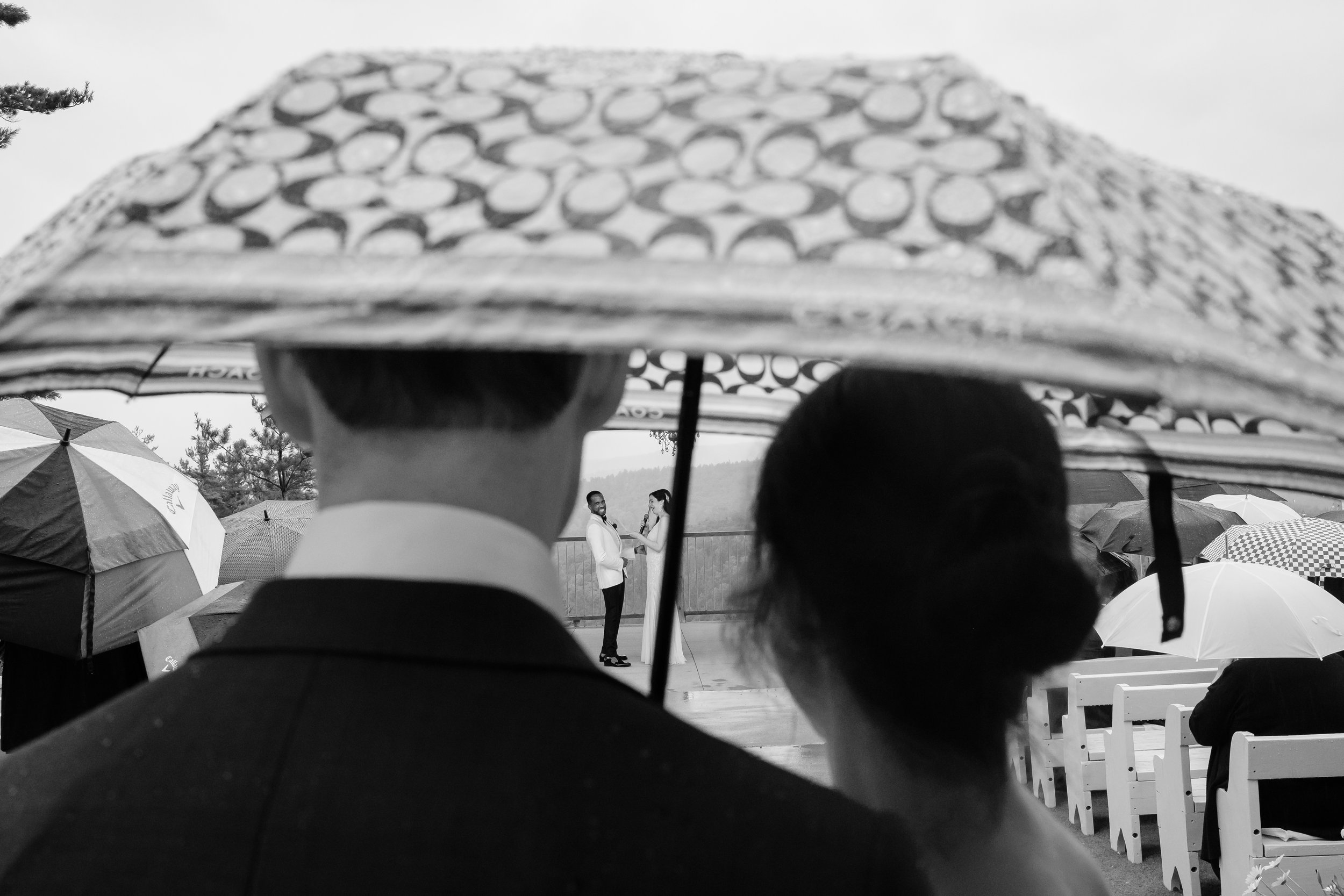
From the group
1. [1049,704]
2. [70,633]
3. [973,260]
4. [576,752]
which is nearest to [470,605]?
[576,752]

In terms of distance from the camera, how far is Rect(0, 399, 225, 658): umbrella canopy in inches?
191

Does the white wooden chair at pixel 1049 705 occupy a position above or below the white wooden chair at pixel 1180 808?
below

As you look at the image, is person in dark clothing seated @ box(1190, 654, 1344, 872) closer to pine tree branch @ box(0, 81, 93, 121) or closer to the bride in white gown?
the bride in white gown

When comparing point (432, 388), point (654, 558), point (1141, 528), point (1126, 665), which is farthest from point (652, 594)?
point (432, 388)

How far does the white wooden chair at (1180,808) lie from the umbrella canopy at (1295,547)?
1.79m

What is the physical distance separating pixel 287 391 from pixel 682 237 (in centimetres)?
42

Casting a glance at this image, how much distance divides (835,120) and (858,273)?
186 millimetres

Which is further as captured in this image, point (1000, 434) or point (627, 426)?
point (627, 426)

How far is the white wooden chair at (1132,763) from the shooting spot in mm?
6016

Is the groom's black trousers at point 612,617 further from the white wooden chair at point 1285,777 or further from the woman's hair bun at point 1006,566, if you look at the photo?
the woman's hair bun at point 1006,566

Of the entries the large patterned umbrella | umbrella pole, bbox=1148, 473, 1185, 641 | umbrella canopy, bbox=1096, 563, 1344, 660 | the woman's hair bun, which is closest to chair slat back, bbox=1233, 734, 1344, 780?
umbrella canopy, bbox=1096, 563, 1344, 660

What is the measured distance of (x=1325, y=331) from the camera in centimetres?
92

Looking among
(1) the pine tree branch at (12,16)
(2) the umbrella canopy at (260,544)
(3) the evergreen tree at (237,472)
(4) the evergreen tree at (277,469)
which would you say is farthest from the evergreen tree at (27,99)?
(3) the evergreen tree at (237,472)

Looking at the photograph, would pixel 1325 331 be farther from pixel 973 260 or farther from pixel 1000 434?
pixel 1000 434
